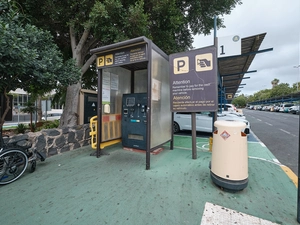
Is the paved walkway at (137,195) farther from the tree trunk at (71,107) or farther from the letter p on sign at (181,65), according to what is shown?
the letter p on sign at (181,65)

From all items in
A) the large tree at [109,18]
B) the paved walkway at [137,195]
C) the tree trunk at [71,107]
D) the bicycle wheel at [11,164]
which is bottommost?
the paved walkway at [137,195]

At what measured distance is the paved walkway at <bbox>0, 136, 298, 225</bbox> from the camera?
73.8 inches

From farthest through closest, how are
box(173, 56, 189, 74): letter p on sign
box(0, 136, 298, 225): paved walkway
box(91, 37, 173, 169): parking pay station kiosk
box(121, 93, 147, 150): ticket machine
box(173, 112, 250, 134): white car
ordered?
box(173, 112, 250, 134): white car, box(121, 93, 147, 150): ticket machine, box(173, 56, 189, 74): letter p on sign, box(91, 37, 173, 169): parking pay station kiosk, box(0, 136, 298, 225): paved walkway

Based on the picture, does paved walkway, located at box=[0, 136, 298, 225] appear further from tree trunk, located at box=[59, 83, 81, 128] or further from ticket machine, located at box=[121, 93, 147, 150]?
tree trunk, located at box=[59, 83, 81, 128]

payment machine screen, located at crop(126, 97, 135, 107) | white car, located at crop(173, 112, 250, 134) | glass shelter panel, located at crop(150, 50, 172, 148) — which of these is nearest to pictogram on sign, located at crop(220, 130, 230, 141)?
glass shelter panel, located at crop(150, 50, 172, 148)

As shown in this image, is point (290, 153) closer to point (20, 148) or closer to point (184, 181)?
point (184, 181)

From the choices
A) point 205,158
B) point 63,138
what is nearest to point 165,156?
point 205,158

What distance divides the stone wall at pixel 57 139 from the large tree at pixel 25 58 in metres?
0.71

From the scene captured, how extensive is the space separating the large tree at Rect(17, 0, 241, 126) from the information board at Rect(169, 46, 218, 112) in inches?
76.4

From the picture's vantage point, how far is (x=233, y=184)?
7.59 feet

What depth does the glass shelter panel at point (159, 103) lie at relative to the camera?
356 centimetres

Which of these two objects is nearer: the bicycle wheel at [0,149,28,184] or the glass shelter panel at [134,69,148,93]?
the bicycle wheel at [0,149,28,184]

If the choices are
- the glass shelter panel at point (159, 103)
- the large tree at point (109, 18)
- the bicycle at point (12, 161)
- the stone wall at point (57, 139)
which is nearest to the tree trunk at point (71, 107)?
the large tree at point (109, 18)

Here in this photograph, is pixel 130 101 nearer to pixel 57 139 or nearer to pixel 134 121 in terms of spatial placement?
pixel 134 121
